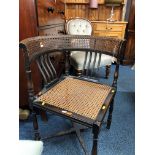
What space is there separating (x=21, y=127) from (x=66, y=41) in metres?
0.89

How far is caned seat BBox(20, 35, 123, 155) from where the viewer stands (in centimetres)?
98

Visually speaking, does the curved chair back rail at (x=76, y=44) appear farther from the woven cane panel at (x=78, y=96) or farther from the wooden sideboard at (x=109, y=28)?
the wooden sideboard at (x=109, y=28)

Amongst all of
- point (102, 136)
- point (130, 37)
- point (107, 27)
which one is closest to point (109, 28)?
point (107, 27)

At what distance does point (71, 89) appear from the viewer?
1222 mm

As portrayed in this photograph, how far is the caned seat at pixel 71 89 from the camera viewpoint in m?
0.98

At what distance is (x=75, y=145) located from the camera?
4.55ft

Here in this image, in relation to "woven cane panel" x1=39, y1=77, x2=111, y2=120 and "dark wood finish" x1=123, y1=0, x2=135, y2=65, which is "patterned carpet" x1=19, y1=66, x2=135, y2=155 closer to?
"woven cane panel" x1=39, y1=77, x2=111, y2=120

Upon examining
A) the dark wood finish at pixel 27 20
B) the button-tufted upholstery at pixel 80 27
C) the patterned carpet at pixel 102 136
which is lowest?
the patterned carpet at pixel 102 136

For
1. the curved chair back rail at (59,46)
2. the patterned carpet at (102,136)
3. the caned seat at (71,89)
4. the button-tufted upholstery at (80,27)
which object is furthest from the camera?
the button-tufted upholstery at (80,27)

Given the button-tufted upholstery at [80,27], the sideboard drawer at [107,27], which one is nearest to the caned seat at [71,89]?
the button-tufted upholstery at [80,27]

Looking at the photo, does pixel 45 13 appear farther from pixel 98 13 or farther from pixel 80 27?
pixel 98 13

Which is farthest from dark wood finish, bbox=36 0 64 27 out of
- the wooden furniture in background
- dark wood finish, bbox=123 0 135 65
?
dark wood finish, bbox=123 0 135 65
